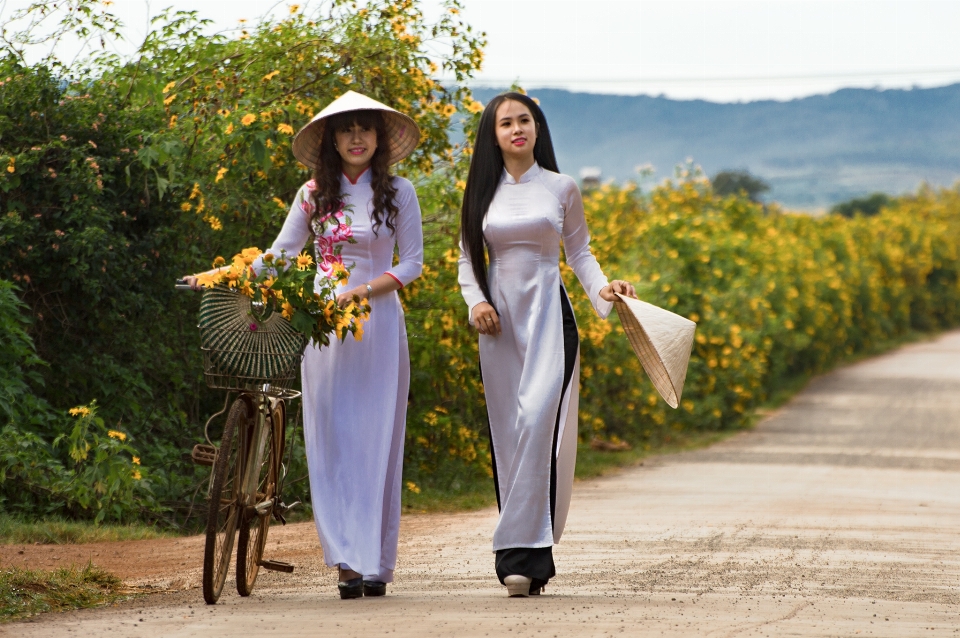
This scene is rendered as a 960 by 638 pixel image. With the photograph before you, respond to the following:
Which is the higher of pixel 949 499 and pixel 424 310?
pixel 424 310

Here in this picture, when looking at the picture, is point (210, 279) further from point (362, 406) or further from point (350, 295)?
point (362, 406)

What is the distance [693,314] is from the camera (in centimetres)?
1727

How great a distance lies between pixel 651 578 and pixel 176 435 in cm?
422

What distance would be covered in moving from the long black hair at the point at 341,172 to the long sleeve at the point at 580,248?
0.74 m

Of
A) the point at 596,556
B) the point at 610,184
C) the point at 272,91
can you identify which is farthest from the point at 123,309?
the point at 610,184

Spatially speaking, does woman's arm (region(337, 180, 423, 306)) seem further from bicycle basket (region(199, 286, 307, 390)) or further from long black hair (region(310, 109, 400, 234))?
bicycle basket (region(199, 286, 307, 390))

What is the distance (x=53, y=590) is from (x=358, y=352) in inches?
61.4

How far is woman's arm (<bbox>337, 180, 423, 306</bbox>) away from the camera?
6.04 meters

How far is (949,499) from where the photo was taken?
1080cm

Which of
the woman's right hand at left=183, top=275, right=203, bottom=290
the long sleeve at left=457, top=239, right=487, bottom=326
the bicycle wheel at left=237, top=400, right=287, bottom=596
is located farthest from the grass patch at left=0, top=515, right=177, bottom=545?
the long sleeve at left=457, top=239, right=487, bottom=326

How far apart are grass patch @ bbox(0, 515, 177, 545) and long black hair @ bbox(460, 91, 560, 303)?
2.98m

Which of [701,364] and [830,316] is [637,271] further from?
[830,316]

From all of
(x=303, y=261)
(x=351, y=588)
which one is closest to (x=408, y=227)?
(x=303, y=261)

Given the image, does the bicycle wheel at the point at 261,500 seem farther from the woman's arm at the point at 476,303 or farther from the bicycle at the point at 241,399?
the woman's arm at the point at 476,303
